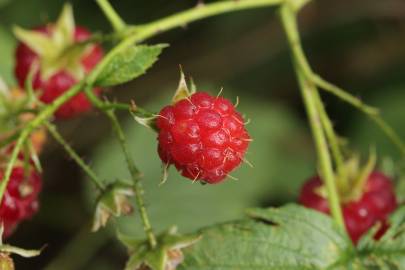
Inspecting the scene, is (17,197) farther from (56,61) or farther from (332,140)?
(332,140)

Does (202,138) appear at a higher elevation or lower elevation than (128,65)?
lower

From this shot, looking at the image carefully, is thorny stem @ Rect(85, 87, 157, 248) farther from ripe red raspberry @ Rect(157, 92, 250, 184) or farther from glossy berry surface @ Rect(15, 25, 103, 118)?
glossy berry surface @ Rect(15, 25, 103, 118)

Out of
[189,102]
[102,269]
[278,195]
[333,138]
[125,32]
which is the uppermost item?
[125,32]

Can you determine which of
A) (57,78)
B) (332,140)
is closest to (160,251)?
(332,140)

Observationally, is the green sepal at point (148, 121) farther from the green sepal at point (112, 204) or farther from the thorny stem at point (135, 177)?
the green sepal at point (112, 204)

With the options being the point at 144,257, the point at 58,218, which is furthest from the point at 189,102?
the point at 58,218

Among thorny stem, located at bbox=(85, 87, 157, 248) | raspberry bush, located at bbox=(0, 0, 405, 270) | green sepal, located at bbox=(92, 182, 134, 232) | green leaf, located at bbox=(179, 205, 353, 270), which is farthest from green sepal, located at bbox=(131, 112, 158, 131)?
green leaf, located at bbox=(179, 205, 353, 270)

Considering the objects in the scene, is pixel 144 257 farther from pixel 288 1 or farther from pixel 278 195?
pixel 278 195
